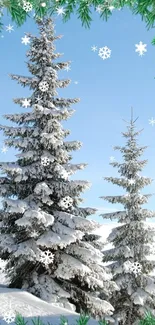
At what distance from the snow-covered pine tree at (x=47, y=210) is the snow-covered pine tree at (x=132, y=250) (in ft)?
8.84

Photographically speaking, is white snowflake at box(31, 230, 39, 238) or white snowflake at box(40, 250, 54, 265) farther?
white snowflake at box(31, 230, 39, 238)

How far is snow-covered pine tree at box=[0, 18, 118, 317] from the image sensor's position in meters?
13.5

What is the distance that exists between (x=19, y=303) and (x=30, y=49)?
11360 mm

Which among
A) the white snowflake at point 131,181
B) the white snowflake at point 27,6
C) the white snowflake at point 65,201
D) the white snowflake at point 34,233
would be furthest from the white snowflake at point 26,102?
the white snowflake at point 27,6

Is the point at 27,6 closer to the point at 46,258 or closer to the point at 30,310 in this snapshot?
the point at 30,310

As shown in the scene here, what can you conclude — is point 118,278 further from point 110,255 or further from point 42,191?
point 42,191

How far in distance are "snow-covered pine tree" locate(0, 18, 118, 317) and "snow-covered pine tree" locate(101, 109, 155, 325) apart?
106 inches

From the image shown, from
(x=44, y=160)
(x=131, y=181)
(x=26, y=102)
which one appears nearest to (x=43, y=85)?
(x=26, y=102)

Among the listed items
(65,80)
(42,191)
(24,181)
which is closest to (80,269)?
(42,191)

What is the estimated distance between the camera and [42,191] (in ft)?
47.2

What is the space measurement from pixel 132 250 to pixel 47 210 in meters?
5.56

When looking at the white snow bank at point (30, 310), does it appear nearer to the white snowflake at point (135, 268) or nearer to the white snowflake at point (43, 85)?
the white snowflake at point (43, 85)

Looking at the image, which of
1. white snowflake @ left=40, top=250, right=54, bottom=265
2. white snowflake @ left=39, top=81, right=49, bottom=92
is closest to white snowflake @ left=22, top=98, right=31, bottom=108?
white snowflake @ left=39, top=81, right=49, bottom=92

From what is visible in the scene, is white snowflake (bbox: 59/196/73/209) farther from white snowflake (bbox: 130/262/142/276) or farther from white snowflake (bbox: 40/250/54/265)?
white snowflake (bbox: 130/262/142/276)
